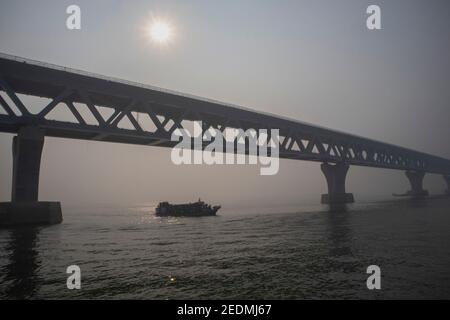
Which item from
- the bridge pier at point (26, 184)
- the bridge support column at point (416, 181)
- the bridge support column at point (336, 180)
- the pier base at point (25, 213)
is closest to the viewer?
the pier base at point (25, 213)

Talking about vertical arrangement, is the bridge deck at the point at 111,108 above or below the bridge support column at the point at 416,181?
above

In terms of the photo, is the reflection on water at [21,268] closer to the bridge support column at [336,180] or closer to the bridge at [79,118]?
the bridge at [79,118]

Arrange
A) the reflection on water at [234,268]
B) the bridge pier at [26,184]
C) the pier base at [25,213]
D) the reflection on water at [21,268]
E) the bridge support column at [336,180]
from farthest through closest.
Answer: the bridge support column at [336,180] → the bridge pier at [26,184] → the pier base at [25,213] → the reflection on water at [21,268] → the reflection on water at [234,268]

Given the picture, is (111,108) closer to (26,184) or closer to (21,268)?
(26,184)

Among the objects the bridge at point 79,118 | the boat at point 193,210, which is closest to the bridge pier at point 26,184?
the bridge at point 79,118

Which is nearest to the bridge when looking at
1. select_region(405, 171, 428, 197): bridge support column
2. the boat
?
the boat

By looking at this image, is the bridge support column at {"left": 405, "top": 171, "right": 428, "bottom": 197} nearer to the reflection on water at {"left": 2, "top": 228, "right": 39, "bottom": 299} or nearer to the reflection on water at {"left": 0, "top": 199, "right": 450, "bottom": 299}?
the reflection on water at {"left": 0, "top": 199, "right": 450, "bottom": 299}
